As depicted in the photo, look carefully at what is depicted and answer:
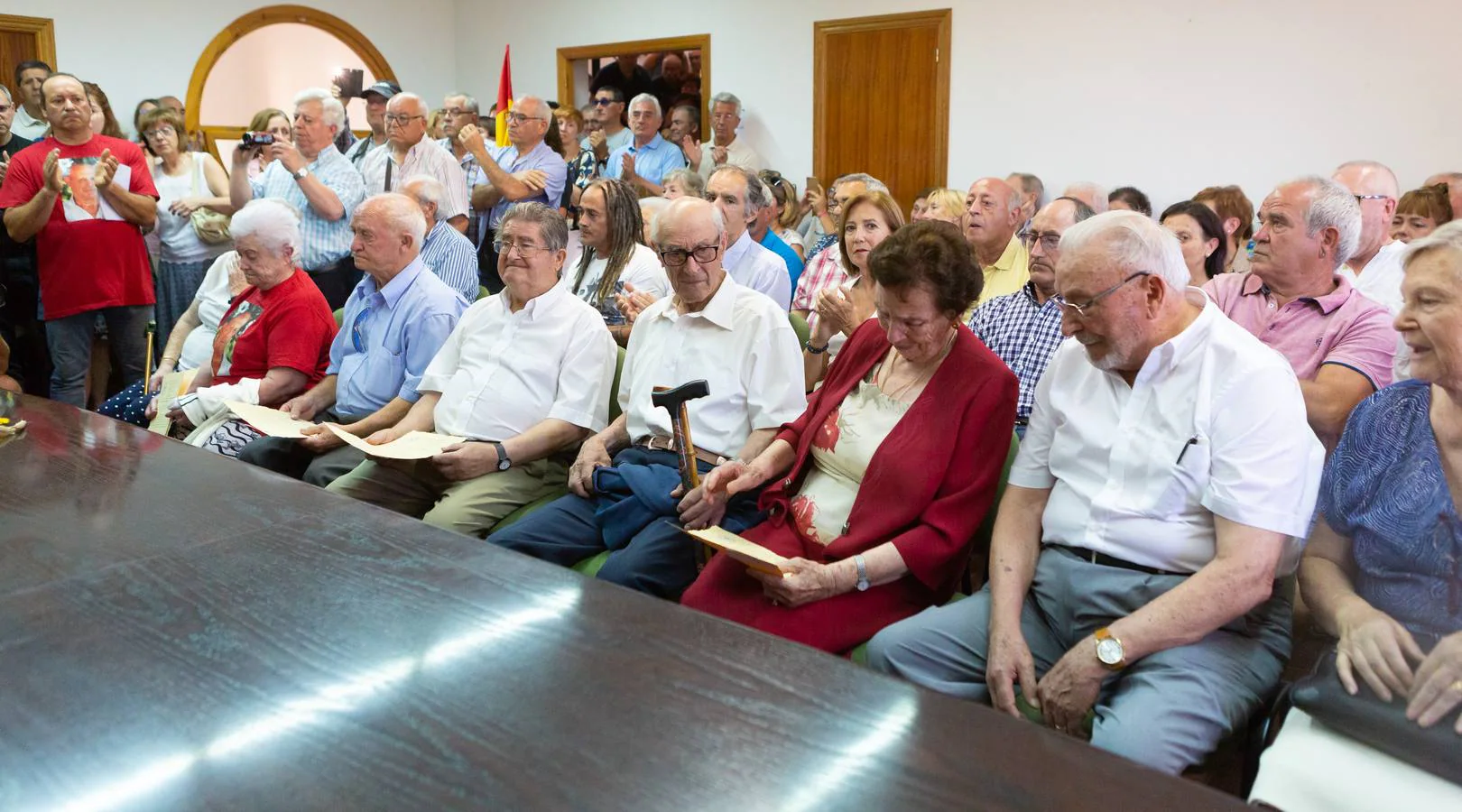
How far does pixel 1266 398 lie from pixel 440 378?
2162mm

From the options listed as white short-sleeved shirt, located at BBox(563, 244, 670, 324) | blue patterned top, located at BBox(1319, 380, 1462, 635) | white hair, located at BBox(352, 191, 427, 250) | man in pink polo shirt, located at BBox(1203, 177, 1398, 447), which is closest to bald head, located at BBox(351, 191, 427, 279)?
white hair, located at BBox(352, 191, 427, 250)

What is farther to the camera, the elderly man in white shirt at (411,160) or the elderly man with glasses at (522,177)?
the elderly man with glasses at (522,177)

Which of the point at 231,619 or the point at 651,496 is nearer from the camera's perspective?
the point at 231,619

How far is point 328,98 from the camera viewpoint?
4980 mm

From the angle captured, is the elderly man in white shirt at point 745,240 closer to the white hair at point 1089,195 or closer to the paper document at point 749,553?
the white hair at point 1089,195

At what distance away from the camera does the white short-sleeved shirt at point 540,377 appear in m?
2.92

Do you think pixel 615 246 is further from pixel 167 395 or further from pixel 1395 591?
pixel 1395 591

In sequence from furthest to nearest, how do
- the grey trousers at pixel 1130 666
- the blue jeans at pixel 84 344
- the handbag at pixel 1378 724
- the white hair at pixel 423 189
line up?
the blue jeans at pixel 84 344 < the white hair at pixel 423 189 < the grey trousers at pixel 1130 666 < the handbag at pixel 1378 724

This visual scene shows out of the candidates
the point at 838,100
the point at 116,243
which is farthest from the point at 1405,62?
the point at 116,243

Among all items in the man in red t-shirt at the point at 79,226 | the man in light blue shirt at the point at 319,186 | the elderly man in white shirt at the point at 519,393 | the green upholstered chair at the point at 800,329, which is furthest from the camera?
the man in red t-shirt at the point at 79,226

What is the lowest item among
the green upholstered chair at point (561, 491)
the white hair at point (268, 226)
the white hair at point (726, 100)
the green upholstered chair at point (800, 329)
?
the green upholstered chair at point (561, 491)

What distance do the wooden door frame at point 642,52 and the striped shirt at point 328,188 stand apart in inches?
142

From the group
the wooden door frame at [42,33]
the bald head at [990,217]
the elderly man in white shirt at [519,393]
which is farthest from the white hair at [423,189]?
the wooden door frame at [42,33]

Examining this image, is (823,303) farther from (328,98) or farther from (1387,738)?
(328,98)
